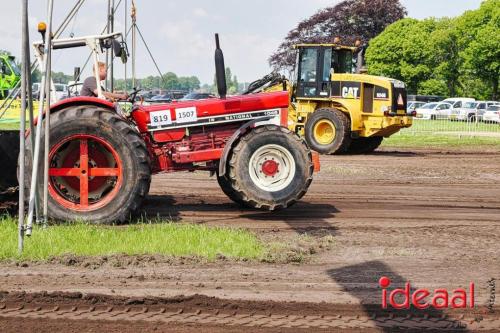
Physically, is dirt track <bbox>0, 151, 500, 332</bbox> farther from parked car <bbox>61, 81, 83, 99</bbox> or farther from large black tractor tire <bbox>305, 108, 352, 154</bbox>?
large black tractor tire <bbox>305, 108, 352, 154</bbox>

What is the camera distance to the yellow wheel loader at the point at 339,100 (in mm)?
19094

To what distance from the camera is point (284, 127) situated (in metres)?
9.48

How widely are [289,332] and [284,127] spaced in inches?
188

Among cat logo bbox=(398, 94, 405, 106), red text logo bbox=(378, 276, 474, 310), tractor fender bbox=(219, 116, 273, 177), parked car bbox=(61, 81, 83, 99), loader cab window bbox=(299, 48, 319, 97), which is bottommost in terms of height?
red text logo bbox=(378, 276, 474, 310)

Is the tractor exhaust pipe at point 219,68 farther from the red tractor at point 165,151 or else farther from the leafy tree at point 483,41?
the leafy tree at point 483,41

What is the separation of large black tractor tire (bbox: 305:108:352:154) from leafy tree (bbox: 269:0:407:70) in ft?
148

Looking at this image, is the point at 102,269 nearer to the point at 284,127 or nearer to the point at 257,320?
the point at 257,320

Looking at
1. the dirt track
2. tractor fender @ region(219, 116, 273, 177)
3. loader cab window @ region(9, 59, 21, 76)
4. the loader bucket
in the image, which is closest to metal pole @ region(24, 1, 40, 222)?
the loader bucket

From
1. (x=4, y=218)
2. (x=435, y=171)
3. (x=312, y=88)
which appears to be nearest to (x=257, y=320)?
(x=4, y=218)

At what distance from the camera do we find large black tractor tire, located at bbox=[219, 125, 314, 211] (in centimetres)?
923

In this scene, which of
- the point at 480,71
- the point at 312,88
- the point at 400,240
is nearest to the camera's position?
the point at 400,240

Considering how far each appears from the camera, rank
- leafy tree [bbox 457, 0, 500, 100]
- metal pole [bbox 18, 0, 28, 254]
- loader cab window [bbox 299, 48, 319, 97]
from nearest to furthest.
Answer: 1. metal pole [bbox 18, 0, 28, 254]
2. loader cab window [bbox 299, 48, 319, 97]
3. leafy tree [bbox 457, 0, 500, 100]

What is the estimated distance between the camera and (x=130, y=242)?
7.54m

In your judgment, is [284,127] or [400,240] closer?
[400,240]
